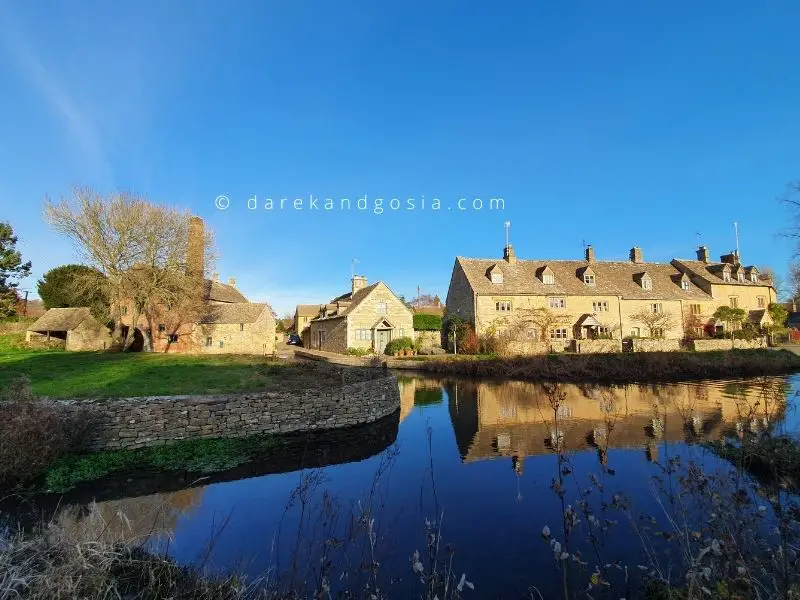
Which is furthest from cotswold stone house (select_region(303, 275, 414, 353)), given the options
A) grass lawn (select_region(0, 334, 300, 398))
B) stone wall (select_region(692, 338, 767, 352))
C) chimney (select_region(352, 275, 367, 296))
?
stone wall (select_region(692, 338, 767, 352))

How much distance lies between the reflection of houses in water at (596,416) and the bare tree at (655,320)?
18142mm

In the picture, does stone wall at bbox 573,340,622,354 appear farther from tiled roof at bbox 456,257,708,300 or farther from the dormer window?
the dormer window

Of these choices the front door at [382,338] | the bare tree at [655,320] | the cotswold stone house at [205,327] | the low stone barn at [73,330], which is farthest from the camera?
the bare tree at [655,320]

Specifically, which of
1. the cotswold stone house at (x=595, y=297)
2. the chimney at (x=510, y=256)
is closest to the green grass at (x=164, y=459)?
the cotswold stone house at (x=595, y=297)

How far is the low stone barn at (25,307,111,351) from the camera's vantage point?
32812 millimetres

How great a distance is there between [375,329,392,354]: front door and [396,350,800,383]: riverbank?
11.8 m

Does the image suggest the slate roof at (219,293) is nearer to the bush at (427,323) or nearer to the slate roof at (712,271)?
the bush at (427,323)

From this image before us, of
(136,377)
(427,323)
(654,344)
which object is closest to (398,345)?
(427,323)

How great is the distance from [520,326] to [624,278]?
46.1 ft

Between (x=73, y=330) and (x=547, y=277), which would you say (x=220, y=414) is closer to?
(x=73, y=330)

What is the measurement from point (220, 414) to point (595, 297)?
35.7 meters

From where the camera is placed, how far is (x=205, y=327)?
35.5 meters

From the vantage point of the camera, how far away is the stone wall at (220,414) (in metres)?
10.9

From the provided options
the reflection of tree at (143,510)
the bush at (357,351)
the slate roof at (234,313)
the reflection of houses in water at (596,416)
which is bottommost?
the reflection of tree at (143,510)
